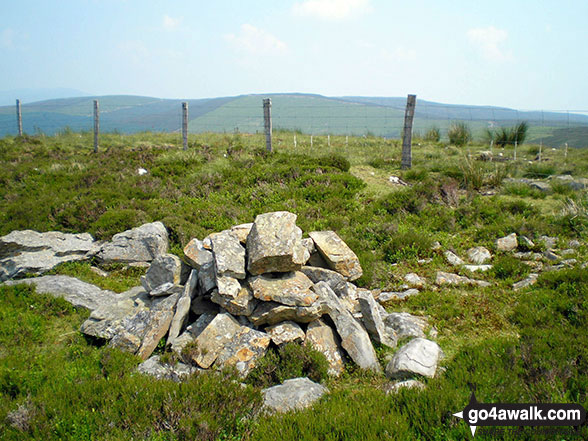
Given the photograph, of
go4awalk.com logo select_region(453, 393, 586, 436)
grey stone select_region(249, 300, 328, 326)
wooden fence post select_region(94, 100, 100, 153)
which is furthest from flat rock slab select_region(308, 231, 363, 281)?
wooden fence post select_region(94, 100, 100, 153)

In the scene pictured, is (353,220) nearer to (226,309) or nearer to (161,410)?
(226,309)

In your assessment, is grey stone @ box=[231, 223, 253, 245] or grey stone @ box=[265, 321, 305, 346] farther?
grey stone @ box=[231, 223, 253, 245]

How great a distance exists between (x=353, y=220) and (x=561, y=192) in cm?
595

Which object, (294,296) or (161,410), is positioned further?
(294,296)

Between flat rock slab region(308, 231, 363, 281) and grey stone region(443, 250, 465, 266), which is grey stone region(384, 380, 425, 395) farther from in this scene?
grey stone region(443, 250, 465, 266)

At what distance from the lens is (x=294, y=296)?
5098mm

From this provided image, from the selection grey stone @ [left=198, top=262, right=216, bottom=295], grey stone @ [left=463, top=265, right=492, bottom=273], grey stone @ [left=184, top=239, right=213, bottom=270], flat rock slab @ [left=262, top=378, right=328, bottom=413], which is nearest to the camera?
flat rock slab @ [left=262, top=378, right=328, bottom=413]

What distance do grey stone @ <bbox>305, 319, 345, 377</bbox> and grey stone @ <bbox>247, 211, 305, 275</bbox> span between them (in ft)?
2.79

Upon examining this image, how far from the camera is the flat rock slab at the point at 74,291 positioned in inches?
262

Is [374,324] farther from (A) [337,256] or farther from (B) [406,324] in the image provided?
(A) [337,256]

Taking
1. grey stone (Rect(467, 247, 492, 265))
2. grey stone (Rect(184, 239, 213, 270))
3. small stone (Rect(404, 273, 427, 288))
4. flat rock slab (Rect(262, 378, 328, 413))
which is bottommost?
flat rock slab (Rect(262, 378, 328, 413))

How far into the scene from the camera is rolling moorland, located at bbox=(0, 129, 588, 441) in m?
3.50

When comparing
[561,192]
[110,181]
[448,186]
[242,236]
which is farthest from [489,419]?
[110,181]

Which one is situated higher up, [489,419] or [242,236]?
[242,236]
